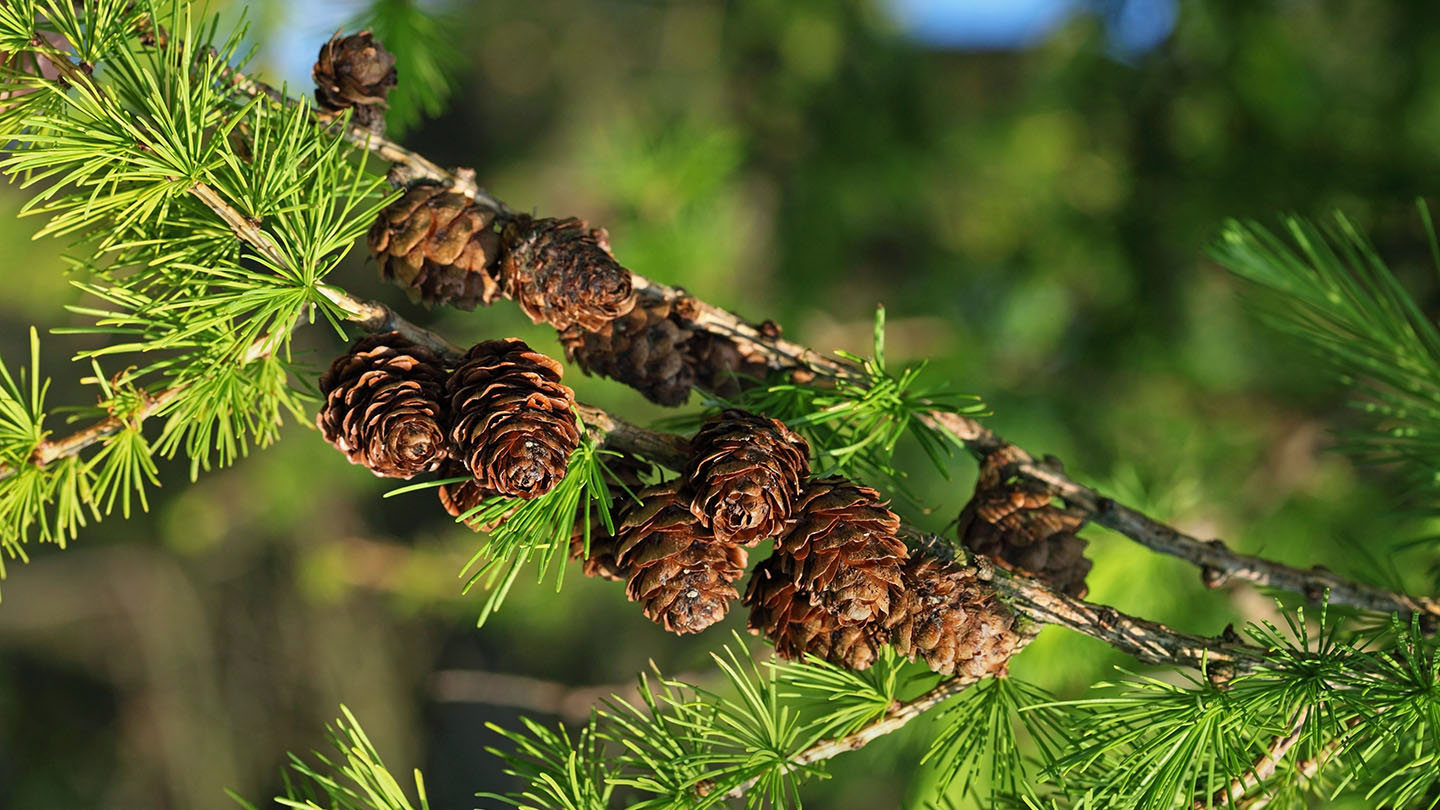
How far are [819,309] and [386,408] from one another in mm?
1410

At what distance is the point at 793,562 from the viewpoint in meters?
0.50

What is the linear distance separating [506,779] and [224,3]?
2158 mm

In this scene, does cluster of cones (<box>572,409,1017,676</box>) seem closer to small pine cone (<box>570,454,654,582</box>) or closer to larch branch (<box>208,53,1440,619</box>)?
small pine cone (<box>570,454,654,582</box>)

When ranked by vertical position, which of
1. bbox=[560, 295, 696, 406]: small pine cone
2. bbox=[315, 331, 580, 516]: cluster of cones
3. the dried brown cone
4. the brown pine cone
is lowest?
the dried brown cone

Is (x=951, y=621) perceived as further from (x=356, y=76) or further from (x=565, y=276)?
(x=356, y=76)

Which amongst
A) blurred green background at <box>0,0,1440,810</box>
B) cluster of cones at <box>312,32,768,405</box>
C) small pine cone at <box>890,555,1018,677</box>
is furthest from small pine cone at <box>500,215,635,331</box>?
blurred green background at <box>0,0,1440,810</box>

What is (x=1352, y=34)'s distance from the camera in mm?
1673

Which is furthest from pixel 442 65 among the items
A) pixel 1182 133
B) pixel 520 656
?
pixel 520 656

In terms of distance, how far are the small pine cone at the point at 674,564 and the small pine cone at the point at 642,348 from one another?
119 mm

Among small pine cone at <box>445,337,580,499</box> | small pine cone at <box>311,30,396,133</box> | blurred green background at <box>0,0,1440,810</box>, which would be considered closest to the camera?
small pine cone at <box>445,337,580,499</box>

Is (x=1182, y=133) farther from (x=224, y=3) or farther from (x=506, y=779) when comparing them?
(x=506, y=779)

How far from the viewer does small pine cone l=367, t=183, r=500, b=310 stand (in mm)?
544

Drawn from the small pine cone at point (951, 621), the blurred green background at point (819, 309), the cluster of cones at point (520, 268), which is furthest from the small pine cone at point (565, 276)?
the blurred green background at point (819, 309)

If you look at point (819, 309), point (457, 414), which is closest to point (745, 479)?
point (457, 414)
